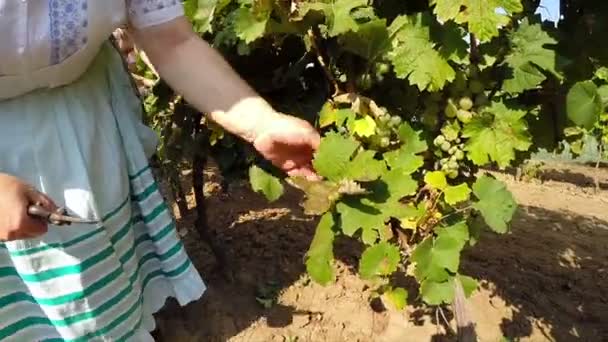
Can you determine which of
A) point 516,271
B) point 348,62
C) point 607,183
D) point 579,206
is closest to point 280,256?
point 516,271

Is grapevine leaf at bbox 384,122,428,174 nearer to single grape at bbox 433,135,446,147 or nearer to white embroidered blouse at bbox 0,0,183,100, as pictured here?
single grape at bbox 433,135,446,147

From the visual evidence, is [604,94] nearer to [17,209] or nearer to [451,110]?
[451,110]

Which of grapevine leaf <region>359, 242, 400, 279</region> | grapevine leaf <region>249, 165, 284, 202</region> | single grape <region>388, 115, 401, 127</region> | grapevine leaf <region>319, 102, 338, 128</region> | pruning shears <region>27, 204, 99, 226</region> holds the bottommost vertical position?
grapevine leaf <region>359, 242, 400, 279</region>

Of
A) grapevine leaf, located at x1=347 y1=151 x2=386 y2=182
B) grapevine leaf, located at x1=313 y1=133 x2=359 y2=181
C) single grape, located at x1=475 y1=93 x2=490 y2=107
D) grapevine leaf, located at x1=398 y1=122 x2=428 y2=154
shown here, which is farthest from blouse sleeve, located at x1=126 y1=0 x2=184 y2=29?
single grape, located at x1=475 y1=93 x2=490 y2=107

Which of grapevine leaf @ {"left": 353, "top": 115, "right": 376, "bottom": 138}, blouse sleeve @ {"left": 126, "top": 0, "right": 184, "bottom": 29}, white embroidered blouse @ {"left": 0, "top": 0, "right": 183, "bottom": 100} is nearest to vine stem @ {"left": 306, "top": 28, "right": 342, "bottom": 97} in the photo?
grapevine leaf @ {"left": 353, "top": 115, "right": 376, "bottom": 138}

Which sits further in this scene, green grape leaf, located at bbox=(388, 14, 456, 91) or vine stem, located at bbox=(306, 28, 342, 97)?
vine stem, located at bbox=(306, 28, 342, 97)

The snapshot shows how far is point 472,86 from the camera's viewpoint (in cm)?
209

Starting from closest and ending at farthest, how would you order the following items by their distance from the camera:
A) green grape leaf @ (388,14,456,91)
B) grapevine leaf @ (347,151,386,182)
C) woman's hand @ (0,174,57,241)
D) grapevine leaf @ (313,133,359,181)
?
1. woman's hand @ (0,174,57,241)
2. grapevine leaf @ (313,133,359,181)
3. grapevine leaf @ (347,151,386,182)
4. green grape leaf @ (388,14,456,91)

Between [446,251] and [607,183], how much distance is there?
6850mm

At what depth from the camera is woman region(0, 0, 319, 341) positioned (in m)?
1.35

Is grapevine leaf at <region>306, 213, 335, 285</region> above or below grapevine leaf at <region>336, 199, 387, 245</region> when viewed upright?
below

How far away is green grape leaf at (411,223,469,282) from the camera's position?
6.75 feet

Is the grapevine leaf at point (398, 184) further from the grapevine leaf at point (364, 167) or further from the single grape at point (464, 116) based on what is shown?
the single grape at point (464, 116)

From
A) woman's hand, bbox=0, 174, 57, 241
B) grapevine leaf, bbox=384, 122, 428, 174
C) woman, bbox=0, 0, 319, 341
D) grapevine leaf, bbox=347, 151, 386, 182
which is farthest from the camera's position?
grapevine leaf, bbox=384, 122, 428, 174
